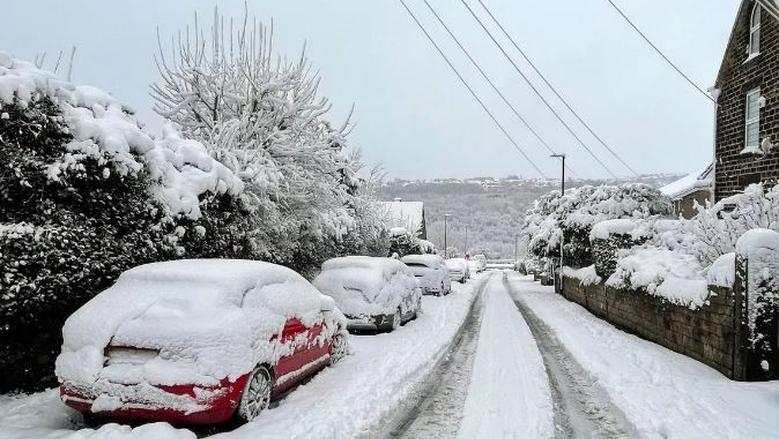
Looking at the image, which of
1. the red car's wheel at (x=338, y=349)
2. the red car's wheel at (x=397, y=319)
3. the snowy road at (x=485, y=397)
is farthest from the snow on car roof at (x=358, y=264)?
the red car's wheel at (x=338, y=349)

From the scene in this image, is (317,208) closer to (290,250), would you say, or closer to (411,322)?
(290,250)

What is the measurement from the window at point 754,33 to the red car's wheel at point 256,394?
54.0ft

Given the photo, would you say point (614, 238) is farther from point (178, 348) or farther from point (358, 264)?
point (178, 348)

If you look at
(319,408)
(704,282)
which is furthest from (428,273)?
(319,408)

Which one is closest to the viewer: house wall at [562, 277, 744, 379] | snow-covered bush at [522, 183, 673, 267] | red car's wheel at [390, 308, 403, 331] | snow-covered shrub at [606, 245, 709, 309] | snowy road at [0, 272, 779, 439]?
snowy road at [0, 272, 779, 439]

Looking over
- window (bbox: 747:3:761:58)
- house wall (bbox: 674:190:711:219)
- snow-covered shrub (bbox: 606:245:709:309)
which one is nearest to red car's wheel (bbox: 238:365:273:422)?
snow-covered shrub (bbox: 606:245:709:309)

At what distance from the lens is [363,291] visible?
1162 cm

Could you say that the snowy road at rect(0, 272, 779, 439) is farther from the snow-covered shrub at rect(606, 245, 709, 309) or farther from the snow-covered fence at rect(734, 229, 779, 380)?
the snow-covered shrub at rect(606, 245, 709, 309)

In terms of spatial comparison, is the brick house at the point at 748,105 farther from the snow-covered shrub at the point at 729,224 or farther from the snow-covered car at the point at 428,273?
the snow-covered car at the point at 428,273

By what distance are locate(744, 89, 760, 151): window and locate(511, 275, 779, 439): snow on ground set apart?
8.55 metres

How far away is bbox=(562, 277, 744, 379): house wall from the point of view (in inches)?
304

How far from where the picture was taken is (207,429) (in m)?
5.39

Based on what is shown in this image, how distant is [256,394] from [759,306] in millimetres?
6317

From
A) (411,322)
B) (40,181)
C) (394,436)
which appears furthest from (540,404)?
(411,322)
